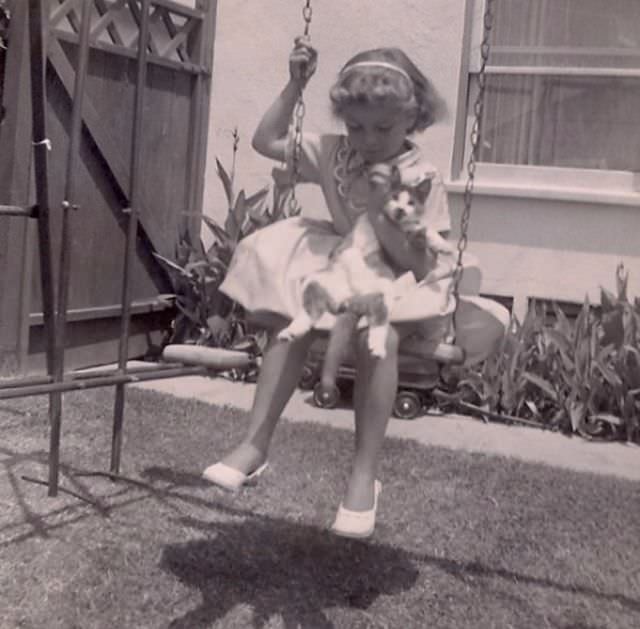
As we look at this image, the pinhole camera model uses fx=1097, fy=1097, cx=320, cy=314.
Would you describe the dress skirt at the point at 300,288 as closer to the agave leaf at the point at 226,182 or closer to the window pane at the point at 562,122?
the window pane at the point at 562,122

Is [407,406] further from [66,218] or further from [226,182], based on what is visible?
[66,218]

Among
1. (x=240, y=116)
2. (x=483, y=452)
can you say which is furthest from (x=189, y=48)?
(x=483, y=452)

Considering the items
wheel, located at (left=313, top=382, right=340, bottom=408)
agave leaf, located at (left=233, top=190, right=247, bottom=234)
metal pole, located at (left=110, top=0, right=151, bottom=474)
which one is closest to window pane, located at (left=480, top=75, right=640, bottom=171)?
agave leaf, located at (left=233, top=190, right=247, bottom=234)

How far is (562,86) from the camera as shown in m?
6.43

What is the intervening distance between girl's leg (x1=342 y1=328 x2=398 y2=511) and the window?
367cm

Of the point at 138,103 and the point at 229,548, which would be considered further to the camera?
the point at 138,103

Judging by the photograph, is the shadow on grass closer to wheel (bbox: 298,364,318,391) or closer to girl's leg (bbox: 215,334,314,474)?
girl's leg (bbox: 215,334,314,474)

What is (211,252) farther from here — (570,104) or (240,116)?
(570,104)

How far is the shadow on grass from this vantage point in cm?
325

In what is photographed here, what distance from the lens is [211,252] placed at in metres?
6.68

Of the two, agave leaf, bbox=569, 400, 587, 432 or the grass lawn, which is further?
agave leaf, bbox=569, 400, 587, 432

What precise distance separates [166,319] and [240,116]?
139 centimetres

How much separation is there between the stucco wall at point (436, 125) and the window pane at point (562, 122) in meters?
0.28

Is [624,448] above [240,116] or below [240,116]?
below
